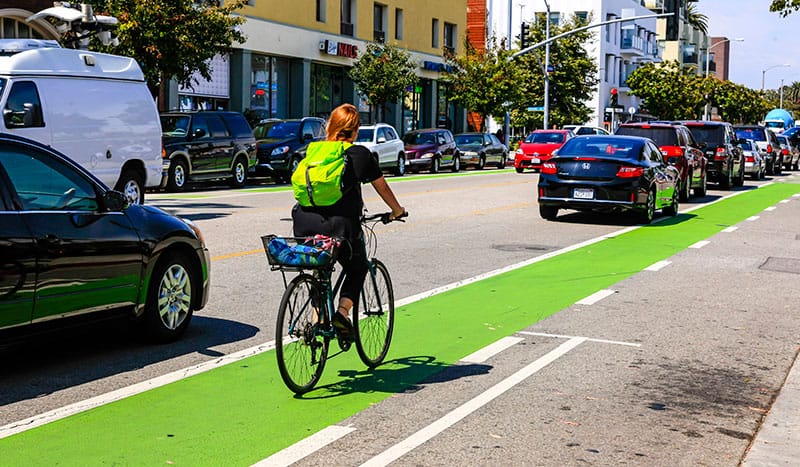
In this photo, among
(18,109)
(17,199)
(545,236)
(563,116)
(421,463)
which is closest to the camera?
(421,463)

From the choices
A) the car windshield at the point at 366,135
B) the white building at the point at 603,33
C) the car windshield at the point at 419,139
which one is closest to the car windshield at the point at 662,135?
the car windshield at the point at 366,135

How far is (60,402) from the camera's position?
6.25 m

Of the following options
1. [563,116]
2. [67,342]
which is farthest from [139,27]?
[563,116]

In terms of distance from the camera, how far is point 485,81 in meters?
55.4

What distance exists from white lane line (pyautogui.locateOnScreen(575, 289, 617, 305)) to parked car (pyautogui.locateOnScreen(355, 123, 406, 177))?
24207 mm

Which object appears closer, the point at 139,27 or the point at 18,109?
the point at 18,109

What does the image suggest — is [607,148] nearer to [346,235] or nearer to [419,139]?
[346,235]

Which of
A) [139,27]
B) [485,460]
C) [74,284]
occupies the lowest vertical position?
[485,460]

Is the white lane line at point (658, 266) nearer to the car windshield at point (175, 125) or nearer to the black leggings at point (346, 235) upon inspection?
the black leggings at point (346, 235)

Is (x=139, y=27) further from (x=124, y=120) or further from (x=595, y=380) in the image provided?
(x=595, y=380)

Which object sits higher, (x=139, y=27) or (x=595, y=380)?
(x=139, y=27)

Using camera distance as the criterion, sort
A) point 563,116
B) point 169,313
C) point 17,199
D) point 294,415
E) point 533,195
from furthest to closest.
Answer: point 563,116 → point 533,195 → point 169,313 → point 17,199 → point 294,415

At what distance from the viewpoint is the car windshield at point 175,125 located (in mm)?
25636

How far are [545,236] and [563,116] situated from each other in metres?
57.6
